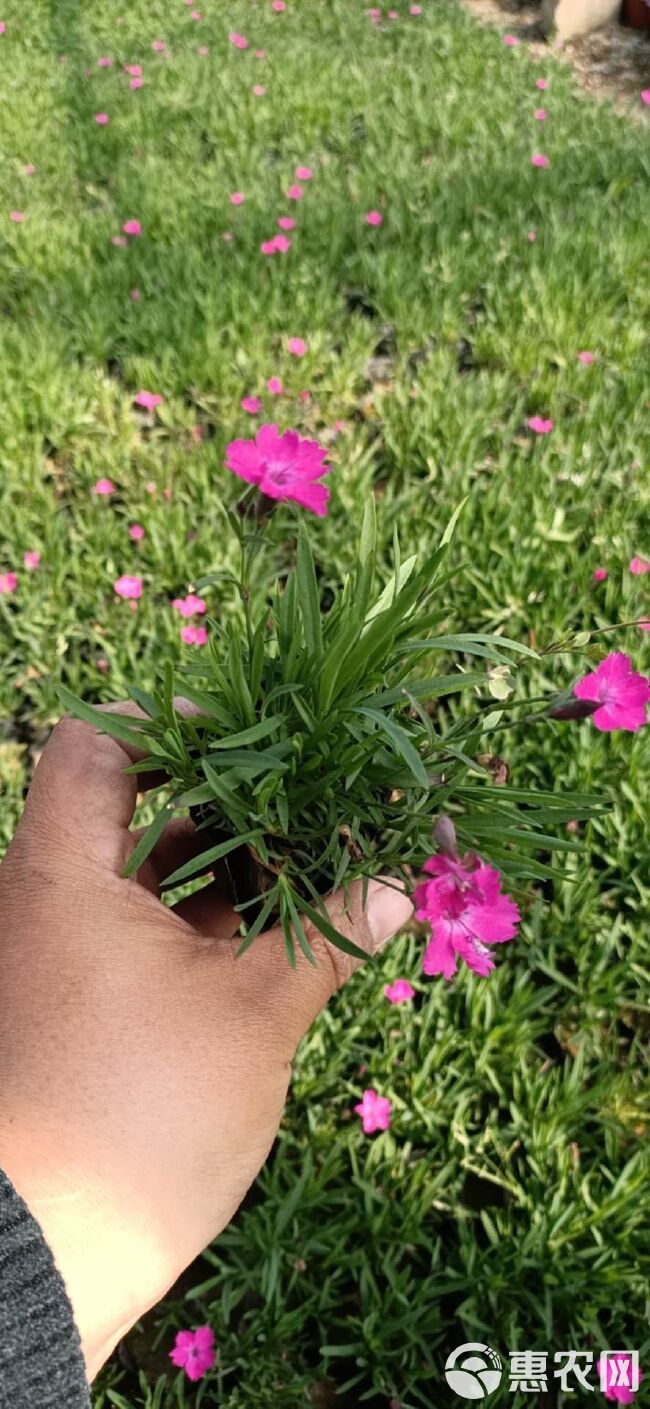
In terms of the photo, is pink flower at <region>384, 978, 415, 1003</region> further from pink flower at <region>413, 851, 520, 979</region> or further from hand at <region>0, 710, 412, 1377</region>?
pink flower at <region>413, 851, 520, 979</region>

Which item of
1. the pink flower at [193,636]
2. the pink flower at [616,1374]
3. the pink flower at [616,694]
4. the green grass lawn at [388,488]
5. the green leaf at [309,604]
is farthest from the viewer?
the pink flower at [193,636]

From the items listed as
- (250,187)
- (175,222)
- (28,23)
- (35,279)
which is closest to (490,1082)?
(35,279)

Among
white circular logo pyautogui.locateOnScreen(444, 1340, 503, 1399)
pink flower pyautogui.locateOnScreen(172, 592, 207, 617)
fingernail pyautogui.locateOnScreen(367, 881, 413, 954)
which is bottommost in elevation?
white circular logo pyautogui.locateOnScreen(444, 1340, 503, 1399)

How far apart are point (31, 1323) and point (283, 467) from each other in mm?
812

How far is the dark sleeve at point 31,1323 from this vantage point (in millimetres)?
750

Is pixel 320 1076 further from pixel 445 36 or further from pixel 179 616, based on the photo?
pixel 445 36

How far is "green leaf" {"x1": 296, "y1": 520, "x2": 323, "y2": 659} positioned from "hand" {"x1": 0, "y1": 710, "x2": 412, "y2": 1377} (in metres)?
0.27

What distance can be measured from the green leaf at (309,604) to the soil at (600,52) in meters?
4.38

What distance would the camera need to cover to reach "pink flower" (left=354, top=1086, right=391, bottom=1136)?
1409 mm

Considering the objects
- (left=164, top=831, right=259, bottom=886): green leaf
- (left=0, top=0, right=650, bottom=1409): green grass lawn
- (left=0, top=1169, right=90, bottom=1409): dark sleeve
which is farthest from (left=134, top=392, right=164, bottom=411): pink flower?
(left=0, top=1169, right=90, bottom=1409): dark sleeve

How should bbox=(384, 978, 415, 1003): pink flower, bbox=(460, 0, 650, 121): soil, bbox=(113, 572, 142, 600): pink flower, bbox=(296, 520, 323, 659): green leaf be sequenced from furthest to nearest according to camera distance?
1. bbox=(460, 0, 650, 121): soil
2. bbox=(113, 572, 142, 600): pink flower
3. bbox=(384, 978, 415, 1003): pink flower
4. bbox=(296, 520, 323, 659): green leaf

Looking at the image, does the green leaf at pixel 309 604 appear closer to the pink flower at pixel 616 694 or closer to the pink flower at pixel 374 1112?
the pink flower at pixel 616 694

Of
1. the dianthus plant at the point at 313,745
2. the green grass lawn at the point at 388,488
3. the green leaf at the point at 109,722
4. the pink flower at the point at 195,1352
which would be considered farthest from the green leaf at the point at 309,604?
the pink flower at the point at 195,1352

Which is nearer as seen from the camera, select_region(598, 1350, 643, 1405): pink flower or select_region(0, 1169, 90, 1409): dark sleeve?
select_region(0, 1169, 90, 1409): dark sleeve
